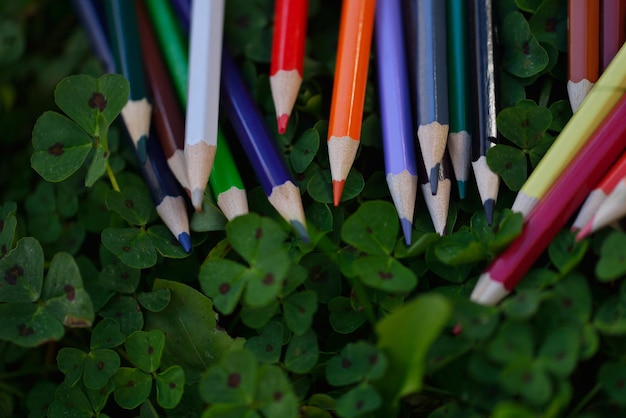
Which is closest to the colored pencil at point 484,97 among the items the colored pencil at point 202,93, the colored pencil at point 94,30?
the colored pencil at point 202,93

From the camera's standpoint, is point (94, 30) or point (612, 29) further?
point (94, 30)

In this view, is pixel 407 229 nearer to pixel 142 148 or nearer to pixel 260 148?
pixel 260 148

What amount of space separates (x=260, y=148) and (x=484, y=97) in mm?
205

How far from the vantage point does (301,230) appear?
1.73 feet

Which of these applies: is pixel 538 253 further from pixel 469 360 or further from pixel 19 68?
pixel 19 68

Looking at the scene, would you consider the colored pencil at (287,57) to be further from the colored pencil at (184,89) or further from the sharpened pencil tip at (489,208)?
the sharpened pencil tip at (489,208)

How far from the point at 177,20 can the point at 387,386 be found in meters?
0.46

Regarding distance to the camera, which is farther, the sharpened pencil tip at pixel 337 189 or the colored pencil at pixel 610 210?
the sharpened pencil tip at pixel 337 189

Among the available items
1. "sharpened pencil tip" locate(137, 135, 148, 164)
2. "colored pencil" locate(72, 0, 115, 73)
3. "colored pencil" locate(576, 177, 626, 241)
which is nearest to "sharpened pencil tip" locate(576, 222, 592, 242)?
"colored pencil" locate(576, 177, 626, 241)

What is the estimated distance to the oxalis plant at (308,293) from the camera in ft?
1.43

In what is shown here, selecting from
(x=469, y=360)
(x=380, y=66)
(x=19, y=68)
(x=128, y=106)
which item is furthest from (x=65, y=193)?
(x=469, y=360)

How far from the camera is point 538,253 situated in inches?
19.0

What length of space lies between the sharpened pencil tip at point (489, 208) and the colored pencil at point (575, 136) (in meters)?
0.02

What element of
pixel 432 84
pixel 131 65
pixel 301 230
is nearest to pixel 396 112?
pixel 432 84
